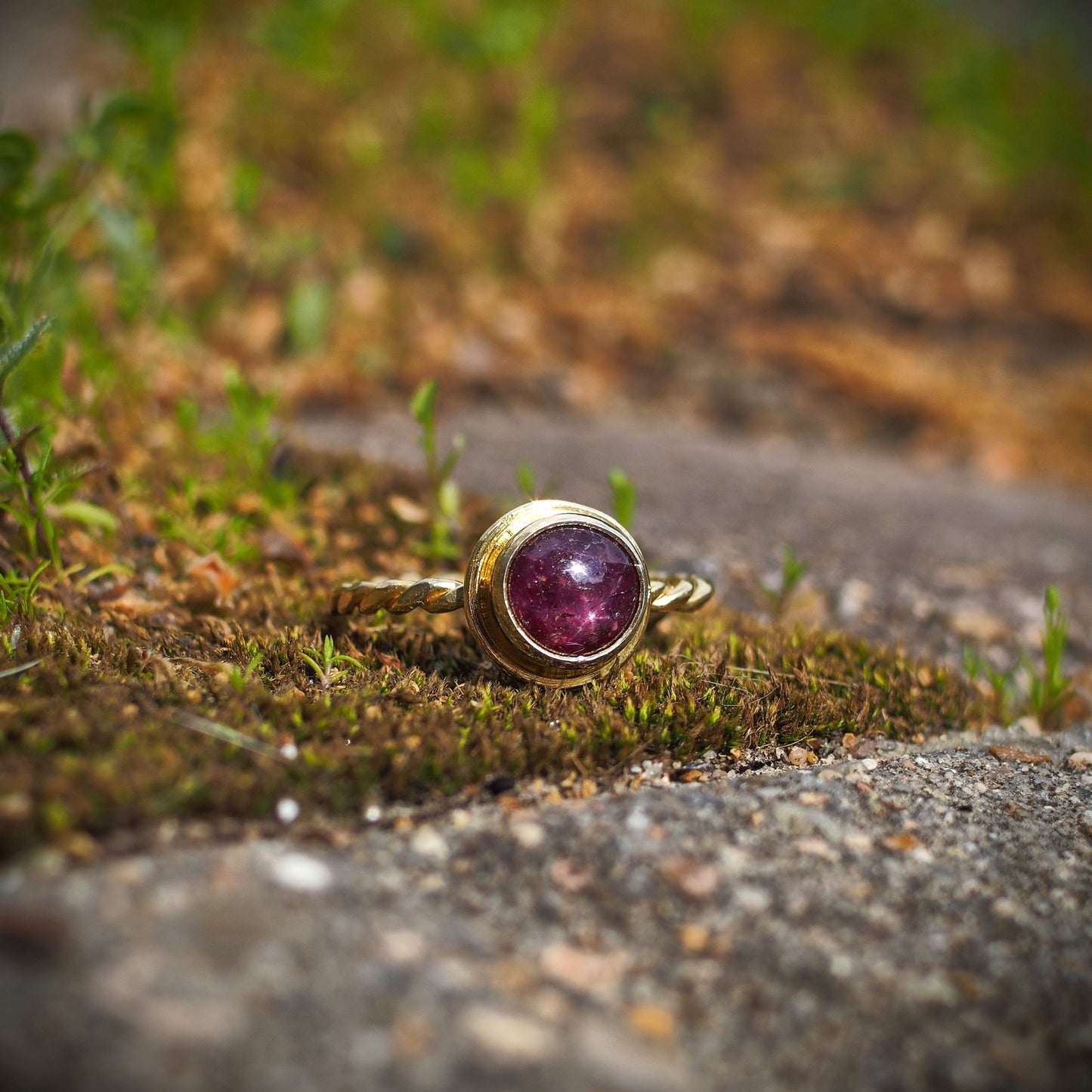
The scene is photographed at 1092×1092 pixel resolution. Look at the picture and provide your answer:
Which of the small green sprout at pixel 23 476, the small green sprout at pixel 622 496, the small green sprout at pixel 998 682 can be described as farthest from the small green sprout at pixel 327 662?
the small green sprout at pixel 998 682

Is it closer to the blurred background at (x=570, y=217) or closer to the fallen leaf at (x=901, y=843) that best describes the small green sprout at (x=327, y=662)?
the fallen leaf at (x=901, y=843)

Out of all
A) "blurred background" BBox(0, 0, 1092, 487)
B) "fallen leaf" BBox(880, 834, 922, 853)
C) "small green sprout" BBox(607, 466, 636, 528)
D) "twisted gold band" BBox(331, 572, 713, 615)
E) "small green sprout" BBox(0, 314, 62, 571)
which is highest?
"blurred background" BBox(0, 0, 1092, 487)

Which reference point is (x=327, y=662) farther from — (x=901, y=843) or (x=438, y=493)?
(x=901, y=843)

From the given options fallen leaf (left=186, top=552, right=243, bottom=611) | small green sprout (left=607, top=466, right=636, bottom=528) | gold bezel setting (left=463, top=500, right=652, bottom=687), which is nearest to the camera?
gold bezel setting (left=463, top=500, right=652, bottom=687)

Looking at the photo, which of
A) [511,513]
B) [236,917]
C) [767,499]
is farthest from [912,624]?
[236,917]

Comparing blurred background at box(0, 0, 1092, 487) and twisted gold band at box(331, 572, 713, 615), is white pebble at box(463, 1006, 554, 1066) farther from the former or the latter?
blurred background at box(0, 0, 1092, 487)

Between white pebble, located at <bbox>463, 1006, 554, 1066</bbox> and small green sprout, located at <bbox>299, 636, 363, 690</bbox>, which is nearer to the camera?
white pebble, located at <bbox>463, 1006, 554, 1066</bbox>

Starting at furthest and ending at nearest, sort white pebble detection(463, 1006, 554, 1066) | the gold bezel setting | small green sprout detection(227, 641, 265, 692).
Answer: the gold bezel setting → small green sprout detection(227, 641, 265, 692) → white pebble detection(463, 1006, 554, 1066)

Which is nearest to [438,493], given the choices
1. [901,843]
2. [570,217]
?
[901,843]

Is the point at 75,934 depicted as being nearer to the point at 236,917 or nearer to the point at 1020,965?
the point at 236,917

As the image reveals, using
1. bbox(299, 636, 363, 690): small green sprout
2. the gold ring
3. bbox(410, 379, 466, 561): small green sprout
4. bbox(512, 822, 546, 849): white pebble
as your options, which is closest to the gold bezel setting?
the gold ring
